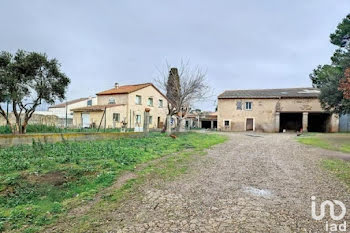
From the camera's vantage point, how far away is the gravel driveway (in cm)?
357

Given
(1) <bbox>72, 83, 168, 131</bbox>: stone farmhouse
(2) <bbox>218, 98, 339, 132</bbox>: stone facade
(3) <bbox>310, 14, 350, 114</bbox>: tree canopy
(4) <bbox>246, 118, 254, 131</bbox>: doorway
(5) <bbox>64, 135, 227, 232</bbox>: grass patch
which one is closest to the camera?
(5) <bbox>64, 135, 227, 232</bbox>: grass patch

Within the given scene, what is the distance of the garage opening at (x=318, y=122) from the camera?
3290cm

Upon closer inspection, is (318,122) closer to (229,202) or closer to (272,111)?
(272,111)

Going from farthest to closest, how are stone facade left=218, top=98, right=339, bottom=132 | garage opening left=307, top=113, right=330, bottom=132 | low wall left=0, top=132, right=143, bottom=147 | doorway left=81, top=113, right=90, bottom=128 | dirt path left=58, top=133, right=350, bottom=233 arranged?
garage opening left=307, top=113, right=330, bottom=132 → stone facade left=218, top=98, right=339, bottom=132 → doorway left=81, top=113, right=90, bottom=128 → low wall left=0, top=132, right=143, bottom=147 → dirt path left=58, top=133, right=350, bottom=233

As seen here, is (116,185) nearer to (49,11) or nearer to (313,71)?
(49,11)

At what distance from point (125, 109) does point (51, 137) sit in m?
19.1

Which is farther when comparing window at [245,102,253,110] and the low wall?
window at [245,102,253,110]

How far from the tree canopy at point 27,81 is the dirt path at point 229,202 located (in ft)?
38.1

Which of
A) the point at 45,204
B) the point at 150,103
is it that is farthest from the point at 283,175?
the point at 150,103

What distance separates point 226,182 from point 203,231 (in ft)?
8.98

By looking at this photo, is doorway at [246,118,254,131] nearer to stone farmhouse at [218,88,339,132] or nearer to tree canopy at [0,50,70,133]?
stone farmhouse at [218,88,339,132]

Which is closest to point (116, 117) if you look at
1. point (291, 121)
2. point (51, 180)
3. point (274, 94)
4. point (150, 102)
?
point (150, 102)

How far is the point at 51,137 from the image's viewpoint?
1224 cm

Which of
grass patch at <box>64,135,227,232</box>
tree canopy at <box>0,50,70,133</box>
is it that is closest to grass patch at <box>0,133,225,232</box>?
grass patch at <box>64,135,227,232</box>
